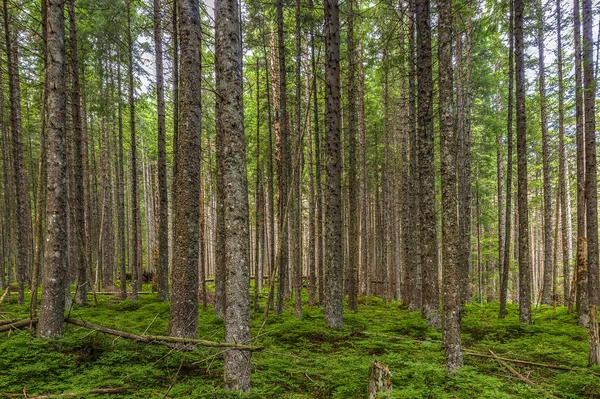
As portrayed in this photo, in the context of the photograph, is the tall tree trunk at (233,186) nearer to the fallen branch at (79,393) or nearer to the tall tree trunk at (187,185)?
the fallen branch at (79,393)

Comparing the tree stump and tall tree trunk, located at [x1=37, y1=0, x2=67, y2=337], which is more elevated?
tall tree trunk, located at [x1=37, y1=0, x2=67, y2=337]

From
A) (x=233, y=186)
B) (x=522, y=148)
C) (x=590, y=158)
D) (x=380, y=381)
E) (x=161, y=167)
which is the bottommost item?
(x=380, y=381)

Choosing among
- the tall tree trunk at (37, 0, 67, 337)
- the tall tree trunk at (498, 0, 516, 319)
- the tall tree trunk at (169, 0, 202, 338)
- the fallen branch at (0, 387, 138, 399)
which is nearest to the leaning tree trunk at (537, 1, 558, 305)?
the tall tree trunk at (498, 0, 516, 319)

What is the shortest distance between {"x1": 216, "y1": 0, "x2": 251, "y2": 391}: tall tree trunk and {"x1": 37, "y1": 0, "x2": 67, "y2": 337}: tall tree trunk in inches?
138

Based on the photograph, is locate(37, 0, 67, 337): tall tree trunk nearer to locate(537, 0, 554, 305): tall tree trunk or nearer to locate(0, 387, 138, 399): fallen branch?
locate(0, 387, 138, 399): fallen branch

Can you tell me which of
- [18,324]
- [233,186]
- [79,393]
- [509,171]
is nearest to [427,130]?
[509,171]

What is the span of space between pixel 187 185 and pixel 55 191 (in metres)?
2.32

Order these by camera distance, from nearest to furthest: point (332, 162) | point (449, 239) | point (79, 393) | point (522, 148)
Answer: point (79, 393), point (449, 239), point (332, 162), point (522, 148)

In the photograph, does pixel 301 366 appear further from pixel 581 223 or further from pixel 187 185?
pixel 581 223

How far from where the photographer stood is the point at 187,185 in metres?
6.88

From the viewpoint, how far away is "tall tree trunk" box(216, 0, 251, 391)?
4.55 metres

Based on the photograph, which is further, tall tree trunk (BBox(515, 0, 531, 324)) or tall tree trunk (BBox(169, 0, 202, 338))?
tall tree trunk (BBox(515, 0, 531, 324))

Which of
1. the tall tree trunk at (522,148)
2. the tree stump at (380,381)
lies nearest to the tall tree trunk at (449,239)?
the tree stump at (380,381)

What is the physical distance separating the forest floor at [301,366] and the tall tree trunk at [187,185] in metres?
0.95
